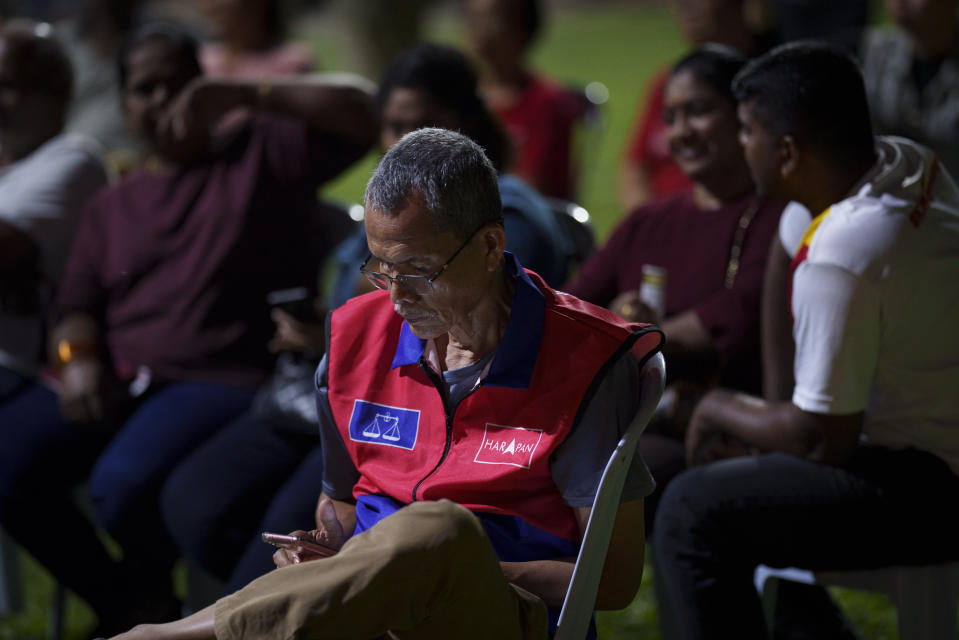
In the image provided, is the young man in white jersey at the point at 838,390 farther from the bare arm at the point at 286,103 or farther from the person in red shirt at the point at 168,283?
the person in red shirt at the point at 168,283

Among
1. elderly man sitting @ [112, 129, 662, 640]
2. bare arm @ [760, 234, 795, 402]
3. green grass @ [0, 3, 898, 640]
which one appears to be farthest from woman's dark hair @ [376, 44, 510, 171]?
elderly man sitting @ [112, 129, 662, 640]

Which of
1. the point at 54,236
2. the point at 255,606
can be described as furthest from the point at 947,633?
the point at 54,236

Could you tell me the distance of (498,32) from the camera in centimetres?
501

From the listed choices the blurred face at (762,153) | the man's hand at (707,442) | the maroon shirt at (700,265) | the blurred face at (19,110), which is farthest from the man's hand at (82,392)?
the blurred face at (762,153)

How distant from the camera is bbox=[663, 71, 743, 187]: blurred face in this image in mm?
3021

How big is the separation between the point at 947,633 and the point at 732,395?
0.68m

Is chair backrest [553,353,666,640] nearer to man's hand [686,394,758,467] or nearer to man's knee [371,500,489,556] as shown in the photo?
man's knee [371,500,489,556]

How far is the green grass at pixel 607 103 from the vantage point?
3488 millimetres

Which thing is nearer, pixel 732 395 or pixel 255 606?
pixel 255 606

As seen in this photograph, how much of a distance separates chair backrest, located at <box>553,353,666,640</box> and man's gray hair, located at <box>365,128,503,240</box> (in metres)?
0.44

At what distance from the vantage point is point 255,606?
5.76 feet

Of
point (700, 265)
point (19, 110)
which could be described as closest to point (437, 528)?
point (700, 265)

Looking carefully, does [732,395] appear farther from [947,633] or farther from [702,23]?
[702,23]

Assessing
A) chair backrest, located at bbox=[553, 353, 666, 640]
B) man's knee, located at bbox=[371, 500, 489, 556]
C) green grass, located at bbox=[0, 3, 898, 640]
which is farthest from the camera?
green grass, located at bbox=[0, 3, 898, 640]
